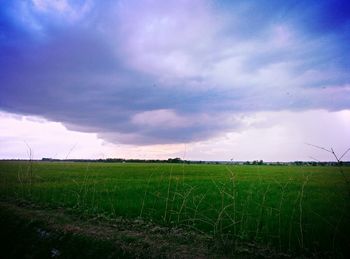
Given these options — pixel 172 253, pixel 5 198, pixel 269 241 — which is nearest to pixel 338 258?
pixel 269 241

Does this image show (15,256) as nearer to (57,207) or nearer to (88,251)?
(88,251)

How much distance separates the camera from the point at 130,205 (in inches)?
453

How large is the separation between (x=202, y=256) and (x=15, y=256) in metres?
4.54

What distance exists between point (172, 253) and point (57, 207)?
21.9ft

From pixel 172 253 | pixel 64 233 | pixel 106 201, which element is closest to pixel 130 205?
pixel 106 201

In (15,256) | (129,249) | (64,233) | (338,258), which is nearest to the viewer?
(338,258)

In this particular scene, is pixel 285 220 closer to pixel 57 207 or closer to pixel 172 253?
pixel 172 253

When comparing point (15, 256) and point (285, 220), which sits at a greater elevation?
point (285, 220)

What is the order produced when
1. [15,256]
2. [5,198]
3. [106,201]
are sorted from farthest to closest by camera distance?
[5,198] → [106,201] → [15,256]

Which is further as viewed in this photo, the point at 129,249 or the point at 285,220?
the point at 285,220

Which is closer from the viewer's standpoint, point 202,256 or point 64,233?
point 202,256

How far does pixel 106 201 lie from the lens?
12445mm

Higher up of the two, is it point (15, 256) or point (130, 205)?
point (130, 205)

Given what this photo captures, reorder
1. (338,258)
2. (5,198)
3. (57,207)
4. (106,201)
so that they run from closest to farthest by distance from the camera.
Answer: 1. (338,258)
2. (57,207)
3. (106,201)
4. (5,198)
